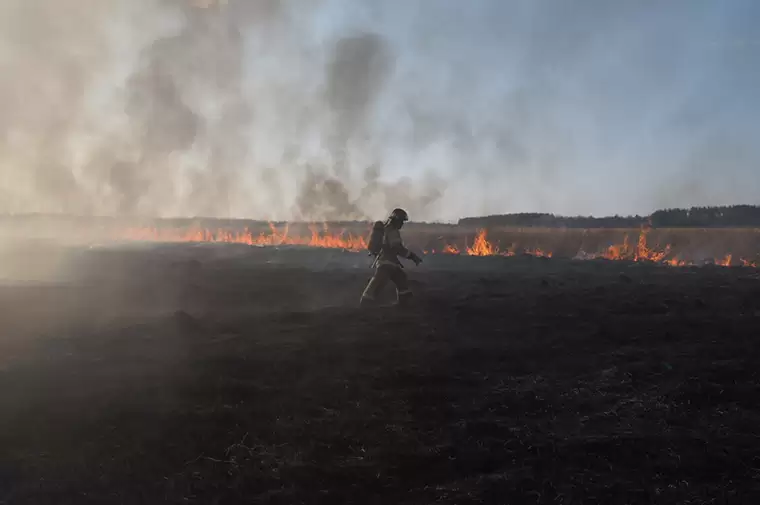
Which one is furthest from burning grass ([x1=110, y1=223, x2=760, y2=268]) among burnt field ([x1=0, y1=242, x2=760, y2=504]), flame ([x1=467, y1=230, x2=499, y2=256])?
burnt field ([x1=0, y1=242, x2=760, y2=504])

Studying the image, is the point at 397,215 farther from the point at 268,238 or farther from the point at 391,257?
the point at 268,238

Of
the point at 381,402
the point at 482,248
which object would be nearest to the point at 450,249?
the point at 482,248

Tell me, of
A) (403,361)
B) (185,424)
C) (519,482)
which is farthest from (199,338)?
(519,482)

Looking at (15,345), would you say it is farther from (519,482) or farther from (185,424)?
(519,482)

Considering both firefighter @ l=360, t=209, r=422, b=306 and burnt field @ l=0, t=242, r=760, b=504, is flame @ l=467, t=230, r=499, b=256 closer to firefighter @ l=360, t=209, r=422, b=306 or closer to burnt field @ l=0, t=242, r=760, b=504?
burnt field @ l=0, t=242, r=760, b=504

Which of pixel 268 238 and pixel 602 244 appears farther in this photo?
pixel 268 238

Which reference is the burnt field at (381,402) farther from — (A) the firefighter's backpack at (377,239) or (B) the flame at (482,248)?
(B) the flame at (482,248)

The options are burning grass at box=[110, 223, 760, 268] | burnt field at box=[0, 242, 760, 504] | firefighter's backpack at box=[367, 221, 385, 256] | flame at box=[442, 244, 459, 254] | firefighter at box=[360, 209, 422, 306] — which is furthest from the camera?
flame at box=[442, 244, 459, 254]

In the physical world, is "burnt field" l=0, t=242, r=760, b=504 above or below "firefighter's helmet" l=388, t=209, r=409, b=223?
below

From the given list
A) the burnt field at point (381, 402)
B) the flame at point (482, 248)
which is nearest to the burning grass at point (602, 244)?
the flame at point (482, 248)

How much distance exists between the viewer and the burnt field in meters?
4.71

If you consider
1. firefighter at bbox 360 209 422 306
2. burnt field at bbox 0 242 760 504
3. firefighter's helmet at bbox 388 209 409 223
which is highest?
firefighter's helmet at bbox 388 209 409 223

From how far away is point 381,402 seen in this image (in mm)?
6852

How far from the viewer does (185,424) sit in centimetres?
613
